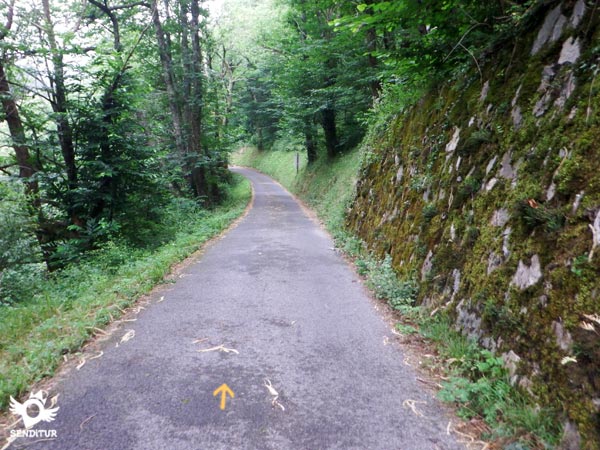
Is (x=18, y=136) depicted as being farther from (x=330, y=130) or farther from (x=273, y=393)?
(x=330, y=130)

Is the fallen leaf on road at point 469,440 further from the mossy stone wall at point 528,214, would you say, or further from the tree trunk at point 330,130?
the tree trunk at point 330,130

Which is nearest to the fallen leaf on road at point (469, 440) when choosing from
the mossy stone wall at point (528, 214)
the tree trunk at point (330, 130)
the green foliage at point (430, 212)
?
the mossy stone wall at point (528, 214)

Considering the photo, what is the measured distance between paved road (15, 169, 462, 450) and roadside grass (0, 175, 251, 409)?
1.11 ft

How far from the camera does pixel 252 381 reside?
119 inches

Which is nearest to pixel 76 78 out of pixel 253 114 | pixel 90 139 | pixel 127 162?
pixel 90 139

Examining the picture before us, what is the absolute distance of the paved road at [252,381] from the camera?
2.40 meters

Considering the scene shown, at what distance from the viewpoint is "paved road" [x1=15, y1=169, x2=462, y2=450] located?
2396 mm

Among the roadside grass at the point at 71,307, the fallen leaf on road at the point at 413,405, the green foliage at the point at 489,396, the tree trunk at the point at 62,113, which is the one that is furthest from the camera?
the tree trunk at the point at 62,113

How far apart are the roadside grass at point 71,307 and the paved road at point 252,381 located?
1.11 feet

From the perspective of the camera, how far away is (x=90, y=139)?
28.7 feet

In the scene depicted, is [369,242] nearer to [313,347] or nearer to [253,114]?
[313,347]

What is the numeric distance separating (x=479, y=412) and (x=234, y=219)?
11.5 meters

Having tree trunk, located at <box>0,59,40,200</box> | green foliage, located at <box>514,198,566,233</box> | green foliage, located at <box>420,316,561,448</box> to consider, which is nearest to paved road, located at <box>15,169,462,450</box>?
green foliage, located at <box>420,316,561,448</box>

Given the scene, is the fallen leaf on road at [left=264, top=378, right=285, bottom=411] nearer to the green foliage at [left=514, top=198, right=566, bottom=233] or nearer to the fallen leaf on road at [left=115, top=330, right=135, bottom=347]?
the fallen leaf on road at [left=115, top=330, right=135, bottom=347]
